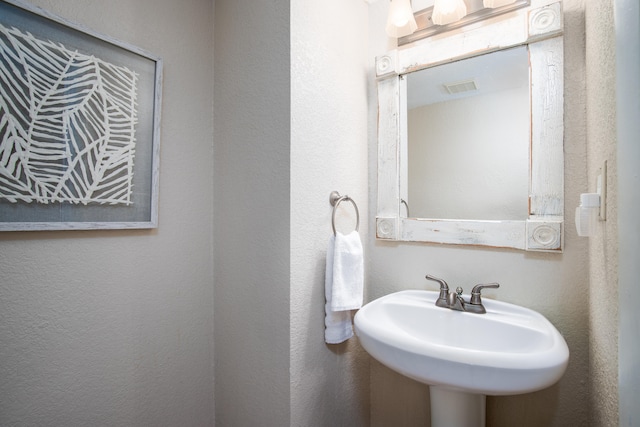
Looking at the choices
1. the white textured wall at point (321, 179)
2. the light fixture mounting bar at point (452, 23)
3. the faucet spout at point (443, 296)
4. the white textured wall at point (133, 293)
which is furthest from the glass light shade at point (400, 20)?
the faucet spout at point (443, 296)

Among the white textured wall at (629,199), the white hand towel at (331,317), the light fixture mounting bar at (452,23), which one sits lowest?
the white hand towel at (331,317)

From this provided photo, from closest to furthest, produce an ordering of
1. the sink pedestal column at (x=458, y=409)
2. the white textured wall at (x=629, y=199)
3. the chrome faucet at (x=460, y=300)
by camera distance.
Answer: the white textured wall at (x=629, y=199) < the sink pedestal column at (x=458, y=409) < the chrome faucet at (x=460, y=300)

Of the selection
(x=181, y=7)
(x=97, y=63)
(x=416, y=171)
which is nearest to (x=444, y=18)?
(x=416, y=171)

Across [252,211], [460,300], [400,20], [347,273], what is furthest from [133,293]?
[400,20]

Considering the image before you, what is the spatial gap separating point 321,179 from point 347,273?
0.37m

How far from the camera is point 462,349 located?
0.68m

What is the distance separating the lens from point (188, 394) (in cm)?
114

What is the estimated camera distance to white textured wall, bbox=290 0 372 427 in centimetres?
99

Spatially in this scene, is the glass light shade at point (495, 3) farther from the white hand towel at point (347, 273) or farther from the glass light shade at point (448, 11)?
the white hand towel at point (347, 273)

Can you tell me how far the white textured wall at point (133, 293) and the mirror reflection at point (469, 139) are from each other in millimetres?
905

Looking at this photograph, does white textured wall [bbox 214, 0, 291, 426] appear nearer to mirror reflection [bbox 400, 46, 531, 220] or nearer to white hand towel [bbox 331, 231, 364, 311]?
white hand towel [bbox 331, 231, 364, 311]

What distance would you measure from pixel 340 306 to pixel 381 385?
1.85ft

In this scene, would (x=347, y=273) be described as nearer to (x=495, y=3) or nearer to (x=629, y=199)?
(x=629, y=199)

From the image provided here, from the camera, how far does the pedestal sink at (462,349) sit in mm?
658
